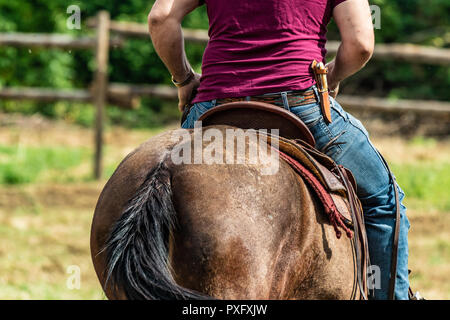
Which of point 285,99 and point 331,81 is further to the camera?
point 331,81

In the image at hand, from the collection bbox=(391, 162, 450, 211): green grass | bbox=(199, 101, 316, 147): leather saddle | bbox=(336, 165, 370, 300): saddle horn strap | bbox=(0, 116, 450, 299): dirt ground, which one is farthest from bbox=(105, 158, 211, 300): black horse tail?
bbox=(391, 162, 450, 211): green grass

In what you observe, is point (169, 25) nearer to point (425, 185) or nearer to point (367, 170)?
point (367, 170)

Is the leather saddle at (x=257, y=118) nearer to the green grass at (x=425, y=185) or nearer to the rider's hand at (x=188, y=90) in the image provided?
the rider's hand at (x=188, y=90)

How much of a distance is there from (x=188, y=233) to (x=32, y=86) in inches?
460

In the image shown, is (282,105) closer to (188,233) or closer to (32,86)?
(188,233)

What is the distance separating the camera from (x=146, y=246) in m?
1.78

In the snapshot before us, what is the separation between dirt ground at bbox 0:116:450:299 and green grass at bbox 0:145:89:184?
245 millimetres

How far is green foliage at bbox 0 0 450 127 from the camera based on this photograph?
1271 centimetres

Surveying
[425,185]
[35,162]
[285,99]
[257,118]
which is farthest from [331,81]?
[35,162]

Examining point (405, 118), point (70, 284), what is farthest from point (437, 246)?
point (405, 118)

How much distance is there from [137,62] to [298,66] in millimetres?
11894

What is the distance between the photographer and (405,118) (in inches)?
489

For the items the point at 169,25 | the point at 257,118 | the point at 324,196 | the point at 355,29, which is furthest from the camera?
the point at 169,25

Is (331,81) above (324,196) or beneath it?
above
